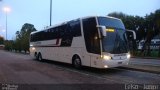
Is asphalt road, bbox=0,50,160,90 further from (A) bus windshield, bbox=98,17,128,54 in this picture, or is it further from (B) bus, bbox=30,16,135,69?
(A) bus windshield, bbox=98,17,128,54

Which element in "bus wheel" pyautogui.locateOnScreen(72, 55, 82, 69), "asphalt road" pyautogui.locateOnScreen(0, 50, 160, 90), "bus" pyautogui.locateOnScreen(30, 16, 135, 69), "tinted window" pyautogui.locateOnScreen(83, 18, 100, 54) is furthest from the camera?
"bus wheel" pyautogui.locateOnScreen(72, 55, 82, 69)

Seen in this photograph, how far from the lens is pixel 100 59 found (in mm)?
17219

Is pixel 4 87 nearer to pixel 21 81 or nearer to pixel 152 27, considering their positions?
pixel 21 81

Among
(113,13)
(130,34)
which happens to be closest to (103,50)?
(130,34)

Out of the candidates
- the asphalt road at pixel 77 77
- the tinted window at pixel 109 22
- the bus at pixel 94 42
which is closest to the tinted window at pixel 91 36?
the bus at pixel 94 42

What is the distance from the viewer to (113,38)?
17.6 m

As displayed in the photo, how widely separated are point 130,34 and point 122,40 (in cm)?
154

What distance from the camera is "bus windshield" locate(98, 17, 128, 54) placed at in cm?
1734

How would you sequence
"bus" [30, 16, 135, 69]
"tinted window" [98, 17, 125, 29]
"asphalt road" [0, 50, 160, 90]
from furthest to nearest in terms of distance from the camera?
"tinted window" [98, 17, 125, 29]
"bus" [30, 16, 135, 69]
"asphalt road" [0, 50, 160, 90]

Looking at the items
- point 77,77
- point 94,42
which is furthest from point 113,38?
point 77,77

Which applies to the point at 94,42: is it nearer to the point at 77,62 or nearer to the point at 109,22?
the point at 109,22

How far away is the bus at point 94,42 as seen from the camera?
56.6ft

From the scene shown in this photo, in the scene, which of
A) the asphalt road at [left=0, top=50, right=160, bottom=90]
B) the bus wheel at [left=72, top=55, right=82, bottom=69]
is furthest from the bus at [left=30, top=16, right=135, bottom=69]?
the asphalt road at [left=0, top=50, right=160, bottom=90]

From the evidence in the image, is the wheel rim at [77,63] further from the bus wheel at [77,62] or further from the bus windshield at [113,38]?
the bus windshield at [113,38]
